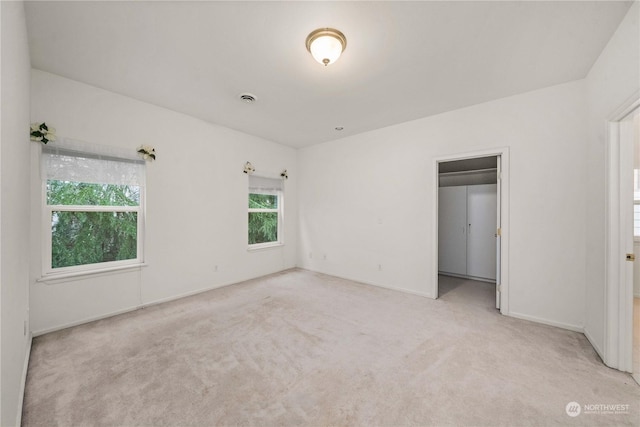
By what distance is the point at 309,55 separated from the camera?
7.35ft

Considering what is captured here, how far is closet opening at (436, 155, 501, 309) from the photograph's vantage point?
4324 mm

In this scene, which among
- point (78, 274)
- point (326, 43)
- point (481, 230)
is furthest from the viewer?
point (481, 230)

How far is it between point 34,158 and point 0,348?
7.65ft

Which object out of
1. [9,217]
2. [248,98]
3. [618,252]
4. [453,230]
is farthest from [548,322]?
[9,217]

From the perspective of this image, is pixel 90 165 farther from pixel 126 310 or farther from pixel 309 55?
pixel 309 55

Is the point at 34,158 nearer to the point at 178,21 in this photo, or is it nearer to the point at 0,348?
the point at 178,21

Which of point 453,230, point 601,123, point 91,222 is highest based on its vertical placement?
point 601,123

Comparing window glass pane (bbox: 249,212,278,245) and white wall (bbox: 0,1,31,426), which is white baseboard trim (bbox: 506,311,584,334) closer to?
window glass pane (bbox: 249,212,278,245)

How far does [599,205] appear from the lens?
7.37ft

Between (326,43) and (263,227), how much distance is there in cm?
367

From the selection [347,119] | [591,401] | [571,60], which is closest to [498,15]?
[571,60]

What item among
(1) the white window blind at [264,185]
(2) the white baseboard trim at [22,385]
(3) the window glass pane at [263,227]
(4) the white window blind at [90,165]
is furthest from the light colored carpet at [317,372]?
(1) the white window blind at [264,185]

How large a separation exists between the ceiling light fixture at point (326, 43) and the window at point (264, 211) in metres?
2.99

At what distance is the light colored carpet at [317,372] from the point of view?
1.55 m
